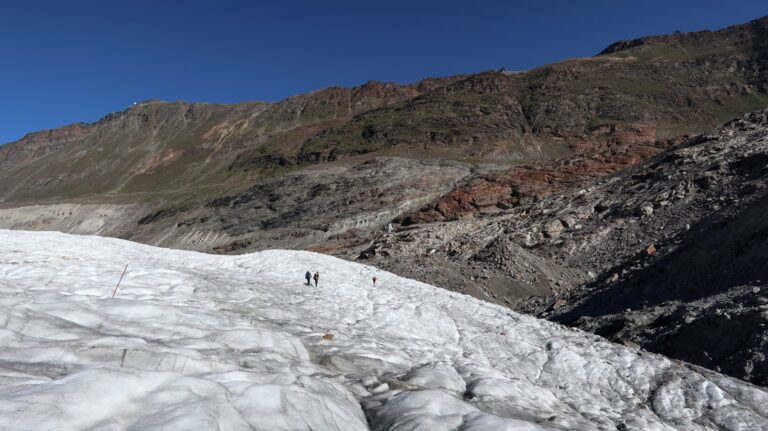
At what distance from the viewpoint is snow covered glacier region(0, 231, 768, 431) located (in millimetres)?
4656

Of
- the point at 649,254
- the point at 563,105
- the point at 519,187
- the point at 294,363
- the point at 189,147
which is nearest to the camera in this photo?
the point at 294,363

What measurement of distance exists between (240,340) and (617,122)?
89.4m

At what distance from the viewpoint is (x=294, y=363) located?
7.27 m

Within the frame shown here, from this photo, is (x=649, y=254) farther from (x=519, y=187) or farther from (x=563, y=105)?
(x=563, y=105)

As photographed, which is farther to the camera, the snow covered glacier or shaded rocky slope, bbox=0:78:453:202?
shaded rocky slope, bbox=0:78:453:202

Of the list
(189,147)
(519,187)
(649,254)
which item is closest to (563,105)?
(519,187)

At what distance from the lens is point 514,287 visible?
80.4ft

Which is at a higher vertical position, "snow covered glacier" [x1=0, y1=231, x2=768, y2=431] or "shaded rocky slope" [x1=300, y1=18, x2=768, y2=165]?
"shaded rocky slope" [x1=300, y1=18, x2=768, y2=165]

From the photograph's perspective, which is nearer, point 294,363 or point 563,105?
point 294,363

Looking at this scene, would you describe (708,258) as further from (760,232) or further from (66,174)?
(66,174)

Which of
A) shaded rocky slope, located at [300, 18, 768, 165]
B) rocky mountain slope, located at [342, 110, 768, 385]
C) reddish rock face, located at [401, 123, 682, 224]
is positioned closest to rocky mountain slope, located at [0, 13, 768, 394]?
rocky mountain slope, located at [342, 110, 768, 385]

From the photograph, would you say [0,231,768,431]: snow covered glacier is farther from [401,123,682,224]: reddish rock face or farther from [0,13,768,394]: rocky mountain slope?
[401,123,682,224]: reddish rock face

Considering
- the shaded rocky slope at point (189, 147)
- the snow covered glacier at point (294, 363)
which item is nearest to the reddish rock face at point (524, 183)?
the snow covered glacier at point (294, 363)

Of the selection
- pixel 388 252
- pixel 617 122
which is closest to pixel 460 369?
pixel 388 252
